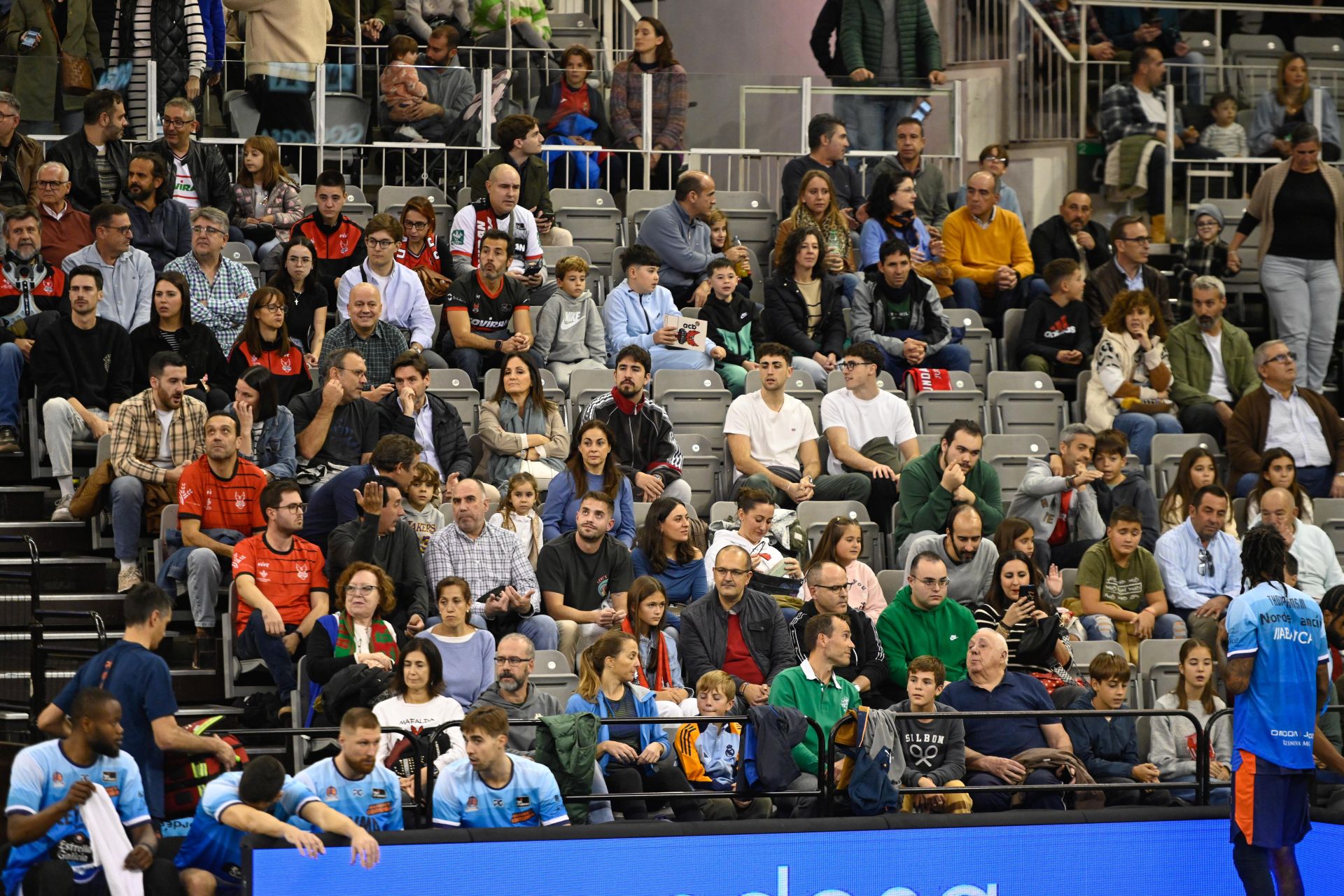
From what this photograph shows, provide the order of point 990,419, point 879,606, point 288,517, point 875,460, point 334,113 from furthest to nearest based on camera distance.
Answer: point 334,113
point 990,419
point 875,460
point 879,606
point 288,517

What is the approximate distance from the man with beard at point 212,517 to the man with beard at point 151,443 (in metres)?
0.23

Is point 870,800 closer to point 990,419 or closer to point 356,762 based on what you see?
point 356,762

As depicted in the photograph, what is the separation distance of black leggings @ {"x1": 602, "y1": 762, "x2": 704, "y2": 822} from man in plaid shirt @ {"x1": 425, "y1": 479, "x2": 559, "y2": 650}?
1.02 meters

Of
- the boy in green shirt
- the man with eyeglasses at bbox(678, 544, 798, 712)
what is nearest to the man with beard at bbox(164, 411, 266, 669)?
the man with eyeglasses at bbox(678, 544, 798, 712)

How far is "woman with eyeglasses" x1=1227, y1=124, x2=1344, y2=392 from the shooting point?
43.2ft

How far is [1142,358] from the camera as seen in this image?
12.3m

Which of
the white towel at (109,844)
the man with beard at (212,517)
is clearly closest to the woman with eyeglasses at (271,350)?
the man with beard at (212,517)

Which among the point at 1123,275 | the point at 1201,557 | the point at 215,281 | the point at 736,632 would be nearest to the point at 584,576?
the point at 736,632

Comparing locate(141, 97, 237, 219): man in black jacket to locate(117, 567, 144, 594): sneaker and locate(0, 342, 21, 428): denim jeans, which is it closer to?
locate(0, 342, 21, 428): denim jeans

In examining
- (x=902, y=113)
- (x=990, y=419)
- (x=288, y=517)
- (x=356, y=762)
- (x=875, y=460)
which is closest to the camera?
(x=356, y=762)

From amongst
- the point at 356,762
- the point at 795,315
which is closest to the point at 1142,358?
the point at 795,315

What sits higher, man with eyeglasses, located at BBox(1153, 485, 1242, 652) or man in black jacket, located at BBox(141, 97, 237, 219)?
man in black jacket, located at BBox(141, 97, 237, 219)

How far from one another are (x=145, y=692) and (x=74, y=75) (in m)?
6.41

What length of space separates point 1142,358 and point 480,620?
5.07 metres
